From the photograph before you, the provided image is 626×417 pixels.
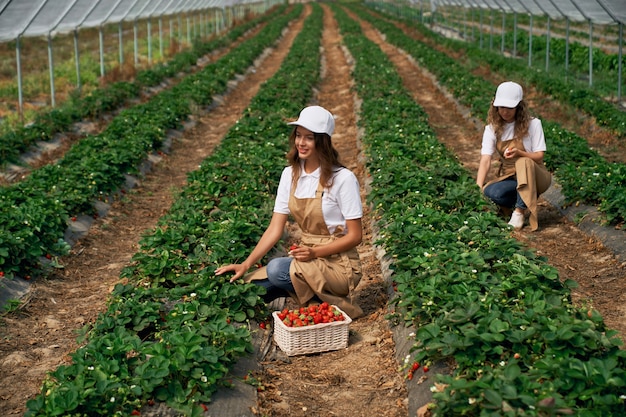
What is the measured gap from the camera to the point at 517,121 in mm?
6789

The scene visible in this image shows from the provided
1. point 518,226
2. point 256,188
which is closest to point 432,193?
point 518,226

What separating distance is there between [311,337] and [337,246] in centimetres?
61

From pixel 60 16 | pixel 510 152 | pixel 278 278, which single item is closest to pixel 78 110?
pixel 60 16

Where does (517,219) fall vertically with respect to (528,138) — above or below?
below

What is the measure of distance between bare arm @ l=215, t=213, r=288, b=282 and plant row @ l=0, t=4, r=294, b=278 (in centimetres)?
197

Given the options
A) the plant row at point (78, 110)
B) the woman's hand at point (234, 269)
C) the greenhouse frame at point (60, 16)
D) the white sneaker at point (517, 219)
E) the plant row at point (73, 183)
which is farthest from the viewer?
the greenhouse frame at point (60, 16)

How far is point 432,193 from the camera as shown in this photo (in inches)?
262

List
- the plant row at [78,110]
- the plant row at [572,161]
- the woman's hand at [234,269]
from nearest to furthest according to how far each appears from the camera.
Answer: the woman's hand at [234,269], the plant row at [572,161], the plant row at [78,110]

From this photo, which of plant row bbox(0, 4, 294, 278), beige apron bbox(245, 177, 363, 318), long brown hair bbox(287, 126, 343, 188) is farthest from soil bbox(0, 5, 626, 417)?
long brown hair bbox(287, 126, 343, 188)

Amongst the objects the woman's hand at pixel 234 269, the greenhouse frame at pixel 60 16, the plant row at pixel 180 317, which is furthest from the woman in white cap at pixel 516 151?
the greenhouse frame at pixel 60 16

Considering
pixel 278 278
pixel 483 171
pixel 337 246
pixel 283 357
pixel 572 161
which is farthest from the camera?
pixel 572 161

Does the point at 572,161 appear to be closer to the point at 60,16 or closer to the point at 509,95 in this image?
the point at 509,95

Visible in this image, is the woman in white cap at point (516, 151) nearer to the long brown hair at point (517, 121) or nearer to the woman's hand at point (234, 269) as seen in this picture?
the long brown hair at point (517, 121)

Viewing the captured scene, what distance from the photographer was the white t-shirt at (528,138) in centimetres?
686
